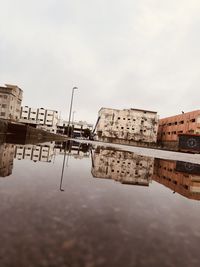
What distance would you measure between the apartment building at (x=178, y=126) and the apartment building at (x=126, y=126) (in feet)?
10.6

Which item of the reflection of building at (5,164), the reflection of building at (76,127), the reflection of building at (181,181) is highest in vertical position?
the reflection of building at (76,127)

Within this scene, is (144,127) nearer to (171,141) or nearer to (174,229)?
(171,141)

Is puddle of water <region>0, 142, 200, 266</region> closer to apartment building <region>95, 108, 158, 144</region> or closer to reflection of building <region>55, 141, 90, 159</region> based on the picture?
reflection of building <region>55, 141, 90, 159</region>

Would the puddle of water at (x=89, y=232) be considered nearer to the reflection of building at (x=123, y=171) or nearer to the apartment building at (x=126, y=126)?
the reflection of building at (x=123, y=171)

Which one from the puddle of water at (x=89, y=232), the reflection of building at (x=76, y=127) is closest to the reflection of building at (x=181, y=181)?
the puddle of water at (x=89, y=232)

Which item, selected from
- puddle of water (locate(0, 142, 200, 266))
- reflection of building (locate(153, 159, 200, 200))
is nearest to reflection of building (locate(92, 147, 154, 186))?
reflection of building (locate(153, 159, 200, 200))

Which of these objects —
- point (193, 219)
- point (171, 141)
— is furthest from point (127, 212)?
point (171, 141)

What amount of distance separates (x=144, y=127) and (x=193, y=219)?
8707 centimetres

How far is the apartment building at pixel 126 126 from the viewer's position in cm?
8656

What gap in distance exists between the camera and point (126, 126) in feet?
289

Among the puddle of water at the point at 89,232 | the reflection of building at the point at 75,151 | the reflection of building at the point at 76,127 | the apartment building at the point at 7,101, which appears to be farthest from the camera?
the reflection of building at the point at 76,127

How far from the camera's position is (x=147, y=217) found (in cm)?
232

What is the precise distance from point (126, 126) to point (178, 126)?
21814 mm

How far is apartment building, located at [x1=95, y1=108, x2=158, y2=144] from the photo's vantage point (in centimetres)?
8656
